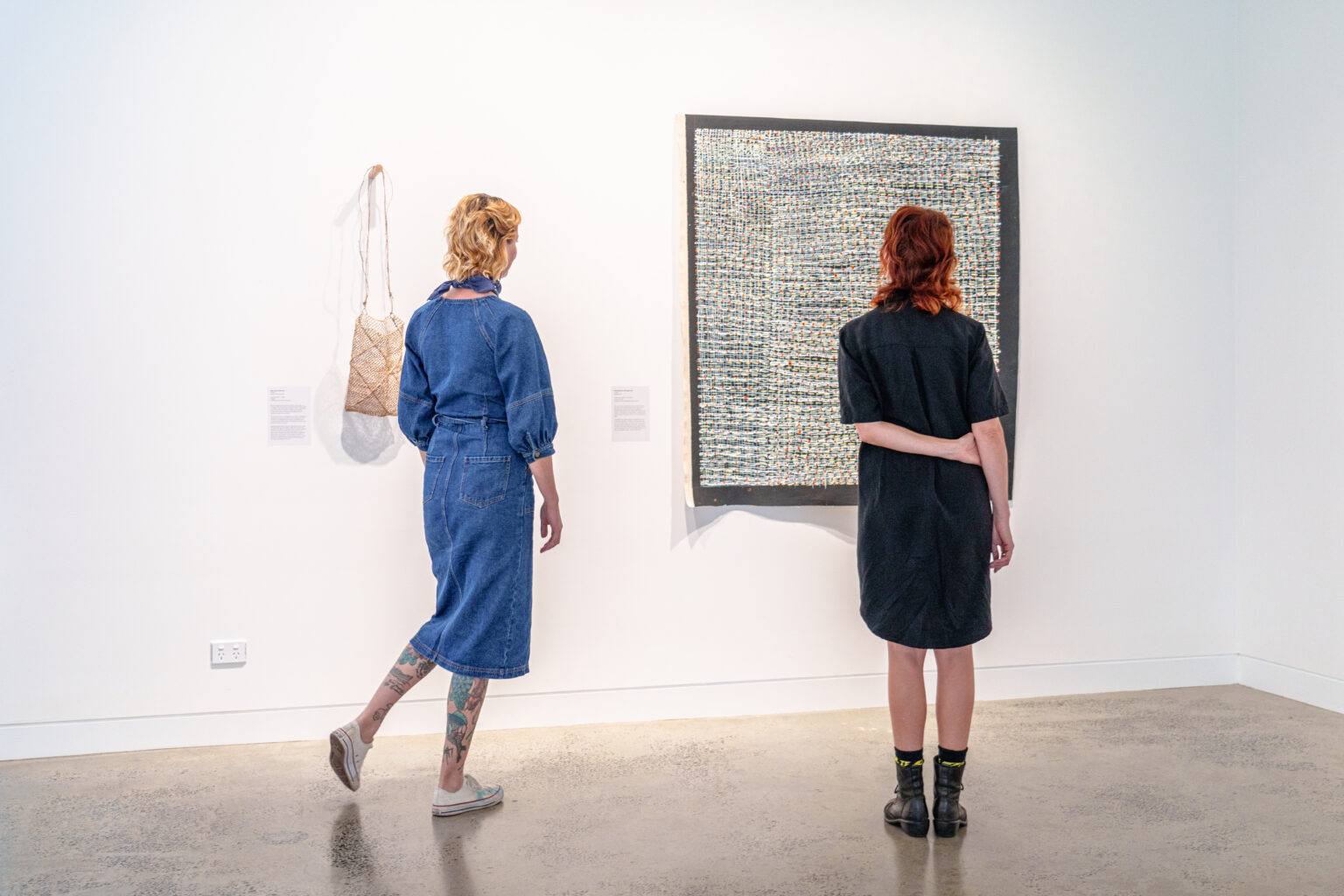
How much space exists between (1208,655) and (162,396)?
3883 millimetres

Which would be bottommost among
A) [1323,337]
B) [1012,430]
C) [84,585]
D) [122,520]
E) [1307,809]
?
[1307,809]

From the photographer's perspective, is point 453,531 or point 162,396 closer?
point 453,531

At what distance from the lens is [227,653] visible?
312 centimetres

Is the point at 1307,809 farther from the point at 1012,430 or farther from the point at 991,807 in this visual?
the point at 1012,430

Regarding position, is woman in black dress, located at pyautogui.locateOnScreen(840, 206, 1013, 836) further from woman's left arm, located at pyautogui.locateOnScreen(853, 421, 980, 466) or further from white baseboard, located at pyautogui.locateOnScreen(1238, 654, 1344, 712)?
white baseboard, located at pyautogui.locateOnScreen(1238, 654, 1344, 712)

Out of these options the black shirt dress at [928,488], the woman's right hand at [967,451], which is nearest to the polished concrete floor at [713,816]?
the black shirt dress at [928,488]

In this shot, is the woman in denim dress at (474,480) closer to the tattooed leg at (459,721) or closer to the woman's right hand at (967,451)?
the tattooed leg at (459,721)

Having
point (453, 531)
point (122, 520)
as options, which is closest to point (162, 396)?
point (122, 520)

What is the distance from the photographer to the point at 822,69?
3482mm

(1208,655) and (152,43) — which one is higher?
(152,43)

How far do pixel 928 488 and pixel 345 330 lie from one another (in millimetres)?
1975

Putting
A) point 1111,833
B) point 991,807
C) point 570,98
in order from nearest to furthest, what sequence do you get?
point 1111,833 < point 991,807 < point 570,98

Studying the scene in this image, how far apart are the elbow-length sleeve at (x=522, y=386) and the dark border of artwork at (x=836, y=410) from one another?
999 mm

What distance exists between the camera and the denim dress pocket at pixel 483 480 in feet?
7.88
